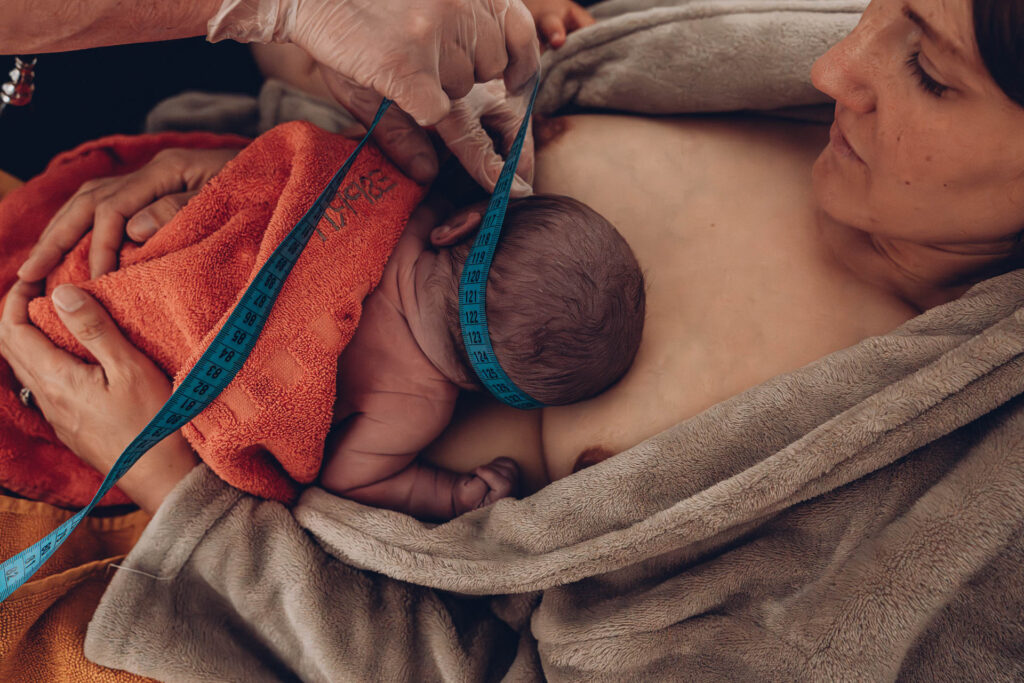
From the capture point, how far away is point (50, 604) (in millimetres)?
1167

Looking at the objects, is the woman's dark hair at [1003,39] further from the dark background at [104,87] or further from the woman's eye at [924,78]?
the dark background at [104,87]

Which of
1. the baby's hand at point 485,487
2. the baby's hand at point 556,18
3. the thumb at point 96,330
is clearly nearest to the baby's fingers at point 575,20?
the baby's hand at point 556,18

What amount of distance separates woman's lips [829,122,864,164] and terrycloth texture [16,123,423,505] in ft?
2.57

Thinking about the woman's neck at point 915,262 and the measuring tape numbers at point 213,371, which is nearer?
the measuring tape numbers at point 213,371

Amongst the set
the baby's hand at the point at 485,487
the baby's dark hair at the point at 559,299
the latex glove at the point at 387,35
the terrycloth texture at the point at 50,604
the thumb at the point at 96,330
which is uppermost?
the latex glove at the point at 387,35

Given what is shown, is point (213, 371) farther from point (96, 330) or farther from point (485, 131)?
point (485, 131)

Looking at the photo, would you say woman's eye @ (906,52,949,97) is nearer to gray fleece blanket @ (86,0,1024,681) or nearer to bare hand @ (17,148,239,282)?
gray fleece blanket @ (86,0,1024,681)

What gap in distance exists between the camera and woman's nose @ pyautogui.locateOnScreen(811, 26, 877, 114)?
3.44ft

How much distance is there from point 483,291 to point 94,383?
69 centimetres

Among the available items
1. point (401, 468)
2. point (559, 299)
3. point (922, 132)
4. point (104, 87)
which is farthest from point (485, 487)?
point (104, 87)

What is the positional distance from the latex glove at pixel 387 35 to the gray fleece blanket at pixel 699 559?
0.69 metres

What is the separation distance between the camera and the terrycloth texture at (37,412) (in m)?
1.26

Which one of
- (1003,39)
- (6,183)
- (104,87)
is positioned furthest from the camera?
(104,87)

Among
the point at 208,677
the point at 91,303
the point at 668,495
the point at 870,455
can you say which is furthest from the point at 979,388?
the point at 91,303
